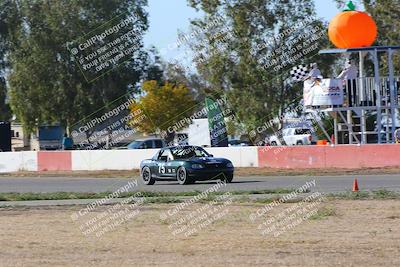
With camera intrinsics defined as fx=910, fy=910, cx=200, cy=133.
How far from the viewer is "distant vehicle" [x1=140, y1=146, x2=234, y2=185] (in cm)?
2797

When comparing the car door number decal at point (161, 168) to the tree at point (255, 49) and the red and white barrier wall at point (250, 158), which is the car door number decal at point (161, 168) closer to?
the red and white barrier wall at point (250, 158)

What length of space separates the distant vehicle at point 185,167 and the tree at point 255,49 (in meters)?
22.9

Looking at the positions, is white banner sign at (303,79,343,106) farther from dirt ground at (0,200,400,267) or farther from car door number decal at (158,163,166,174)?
dirt ground at (0,200,400,267)

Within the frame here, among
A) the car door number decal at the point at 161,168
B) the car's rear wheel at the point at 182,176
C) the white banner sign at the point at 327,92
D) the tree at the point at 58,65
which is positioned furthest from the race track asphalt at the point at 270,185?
the tree at the point at 58,65

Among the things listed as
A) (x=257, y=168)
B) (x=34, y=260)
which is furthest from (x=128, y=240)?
(x=257, y=168)

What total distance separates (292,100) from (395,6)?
799cm

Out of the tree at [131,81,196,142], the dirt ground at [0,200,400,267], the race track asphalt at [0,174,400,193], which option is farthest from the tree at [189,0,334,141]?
the dirt ground at [0,200,400,267]

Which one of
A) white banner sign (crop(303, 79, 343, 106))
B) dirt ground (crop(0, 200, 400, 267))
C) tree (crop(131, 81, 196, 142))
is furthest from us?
tree (crop(131, 81, 196, 142))

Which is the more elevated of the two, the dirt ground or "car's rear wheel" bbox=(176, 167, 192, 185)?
"car's rear wheel" bbox=(176, 167, 192, 185)

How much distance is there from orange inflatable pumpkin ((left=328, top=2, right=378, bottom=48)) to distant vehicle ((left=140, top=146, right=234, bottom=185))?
7134 mm

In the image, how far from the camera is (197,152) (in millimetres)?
29406

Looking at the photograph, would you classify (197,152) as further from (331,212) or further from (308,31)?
(308,31)

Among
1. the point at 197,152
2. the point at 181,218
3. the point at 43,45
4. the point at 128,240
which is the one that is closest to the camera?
the point at 128,240

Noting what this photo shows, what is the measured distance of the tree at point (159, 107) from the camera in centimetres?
6656
